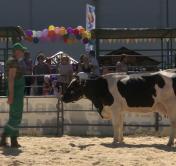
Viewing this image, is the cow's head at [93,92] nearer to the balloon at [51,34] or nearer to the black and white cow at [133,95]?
the black and white cow at [133,95]

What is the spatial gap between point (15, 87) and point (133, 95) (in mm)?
2336

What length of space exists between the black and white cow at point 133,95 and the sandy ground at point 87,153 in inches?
22.6

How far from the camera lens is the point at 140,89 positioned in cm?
1088

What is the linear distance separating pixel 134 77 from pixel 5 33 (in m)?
6.66

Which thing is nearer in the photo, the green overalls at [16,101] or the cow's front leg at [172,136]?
the green overalls at [16,101]

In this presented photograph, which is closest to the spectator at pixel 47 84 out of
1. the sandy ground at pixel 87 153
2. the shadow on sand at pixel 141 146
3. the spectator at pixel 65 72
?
the spectator at pixel 65 72

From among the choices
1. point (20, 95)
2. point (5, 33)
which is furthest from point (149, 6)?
point (20, 95)

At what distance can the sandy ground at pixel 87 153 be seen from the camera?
8.60 m

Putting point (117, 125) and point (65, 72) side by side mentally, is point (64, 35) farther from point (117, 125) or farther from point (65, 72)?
point (117, 125)

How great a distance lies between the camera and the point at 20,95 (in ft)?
32.6

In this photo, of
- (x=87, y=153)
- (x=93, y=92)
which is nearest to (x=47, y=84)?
(x=93, y=92)

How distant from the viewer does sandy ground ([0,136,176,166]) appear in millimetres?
8602

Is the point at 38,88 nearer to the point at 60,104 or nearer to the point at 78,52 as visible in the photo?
the point at 60,104

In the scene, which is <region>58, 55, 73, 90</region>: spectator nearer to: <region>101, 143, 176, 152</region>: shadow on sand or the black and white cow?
the black and white cow
